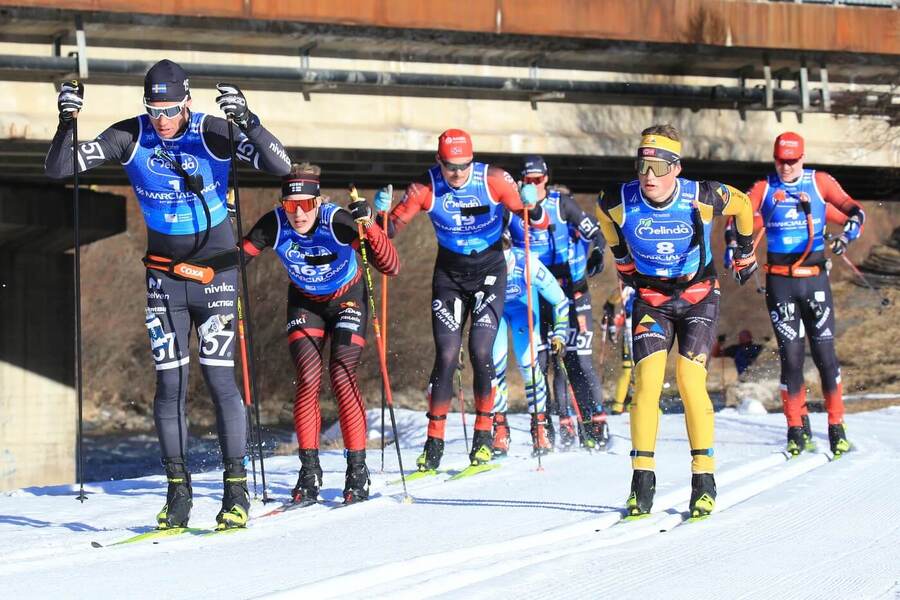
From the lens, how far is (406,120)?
59.2 ft

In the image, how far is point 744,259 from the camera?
850 centimetres

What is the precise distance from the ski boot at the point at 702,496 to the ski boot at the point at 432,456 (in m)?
2.84

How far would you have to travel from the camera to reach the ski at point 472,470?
975 centimetres

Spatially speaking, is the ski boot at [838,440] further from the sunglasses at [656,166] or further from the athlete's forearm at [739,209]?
the sunglasses at [656,166]

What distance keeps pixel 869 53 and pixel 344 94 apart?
285 inches

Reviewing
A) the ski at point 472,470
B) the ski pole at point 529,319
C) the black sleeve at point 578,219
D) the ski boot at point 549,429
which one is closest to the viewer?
the ski at point 472,470

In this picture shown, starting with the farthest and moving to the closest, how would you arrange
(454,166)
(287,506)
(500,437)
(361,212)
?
(500,437)
(454,166)
(361,212)
(287,506)

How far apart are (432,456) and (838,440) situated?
3261mm

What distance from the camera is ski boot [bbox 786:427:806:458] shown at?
11148mm

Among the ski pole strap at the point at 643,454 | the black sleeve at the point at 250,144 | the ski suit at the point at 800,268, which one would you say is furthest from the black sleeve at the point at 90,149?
the ski suit at the point at 800,268

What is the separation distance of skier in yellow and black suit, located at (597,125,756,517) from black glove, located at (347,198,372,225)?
1.37 meters

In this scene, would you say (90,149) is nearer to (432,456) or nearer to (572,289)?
(432,456)

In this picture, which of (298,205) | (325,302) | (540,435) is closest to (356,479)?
(325,302)

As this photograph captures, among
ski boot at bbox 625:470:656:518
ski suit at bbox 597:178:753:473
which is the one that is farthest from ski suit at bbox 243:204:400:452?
ski boot at bbox 625:470:656:518
